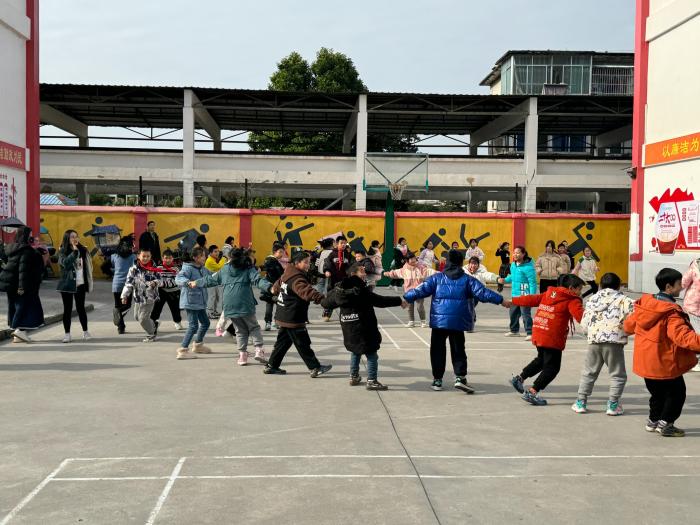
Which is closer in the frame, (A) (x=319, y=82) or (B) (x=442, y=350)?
(B) (x=442, y=350)

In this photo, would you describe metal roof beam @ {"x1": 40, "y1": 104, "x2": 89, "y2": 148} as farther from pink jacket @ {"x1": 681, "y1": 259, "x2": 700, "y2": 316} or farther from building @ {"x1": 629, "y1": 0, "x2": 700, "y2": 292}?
pink jacket @ {"x1": 681, "y1": 259, "x2": 700, "y2": 316}

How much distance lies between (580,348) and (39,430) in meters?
8.92

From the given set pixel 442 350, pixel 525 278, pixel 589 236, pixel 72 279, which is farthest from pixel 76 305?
pixel 589 236

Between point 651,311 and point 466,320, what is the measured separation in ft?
7.80

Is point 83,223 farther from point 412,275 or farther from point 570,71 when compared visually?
point 570,71

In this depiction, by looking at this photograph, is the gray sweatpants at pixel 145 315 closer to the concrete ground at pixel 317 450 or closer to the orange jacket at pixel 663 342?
the concrete ground at pixel 317 450

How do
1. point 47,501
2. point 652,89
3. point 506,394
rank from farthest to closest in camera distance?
point 652,89, point 506,394, point 47,501

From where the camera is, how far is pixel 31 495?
509 centimetres

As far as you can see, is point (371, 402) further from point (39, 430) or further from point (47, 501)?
point (47, 501)

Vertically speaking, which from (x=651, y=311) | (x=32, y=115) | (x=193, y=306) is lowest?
(x=193, y=306)

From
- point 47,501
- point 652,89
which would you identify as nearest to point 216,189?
point 652,89

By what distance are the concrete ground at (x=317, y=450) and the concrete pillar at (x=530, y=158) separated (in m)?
25.7

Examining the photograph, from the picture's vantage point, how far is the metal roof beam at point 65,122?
36.1 meters

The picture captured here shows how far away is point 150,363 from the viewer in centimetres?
1051
